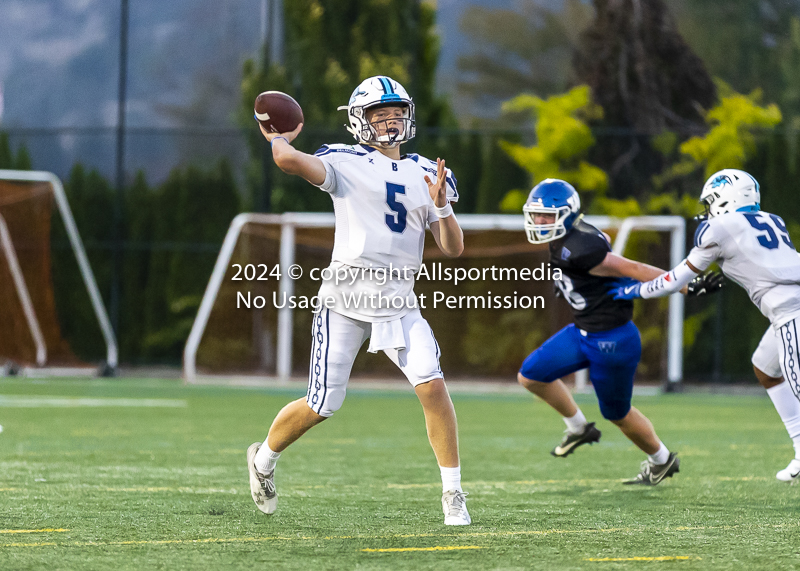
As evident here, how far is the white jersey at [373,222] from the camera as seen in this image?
4.86 meters

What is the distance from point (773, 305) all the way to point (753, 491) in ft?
3.29

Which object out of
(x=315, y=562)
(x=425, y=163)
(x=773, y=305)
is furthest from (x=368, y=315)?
(x=773, y=305)

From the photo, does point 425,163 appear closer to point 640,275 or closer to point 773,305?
point 640,275

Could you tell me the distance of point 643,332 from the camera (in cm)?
1493

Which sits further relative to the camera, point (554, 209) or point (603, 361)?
point (554, 209)

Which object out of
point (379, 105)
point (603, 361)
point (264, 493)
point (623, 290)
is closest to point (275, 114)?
point (379, 105)

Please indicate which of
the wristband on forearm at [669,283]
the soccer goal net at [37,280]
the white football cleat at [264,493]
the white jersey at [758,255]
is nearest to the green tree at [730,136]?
the soccer goal net at [37,280]

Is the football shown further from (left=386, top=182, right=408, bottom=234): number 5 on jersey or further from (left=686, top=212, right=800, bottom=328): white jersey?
(left=686, top=212, right=800, bottom=328): white jersey

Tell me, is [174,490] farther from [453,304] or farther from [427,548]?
[453,304]

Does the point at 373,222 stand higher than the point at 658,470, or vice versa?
the point at 373,222

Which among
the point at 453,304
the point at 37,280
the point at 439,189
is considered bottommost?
the point at 37,280

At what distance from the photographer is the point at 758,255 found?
5.95 metres

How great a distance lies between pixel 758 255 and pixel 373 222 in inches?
90.9

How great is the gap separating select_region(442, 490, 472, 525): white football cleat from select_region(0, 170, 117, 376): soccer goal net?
1092 centimetres
